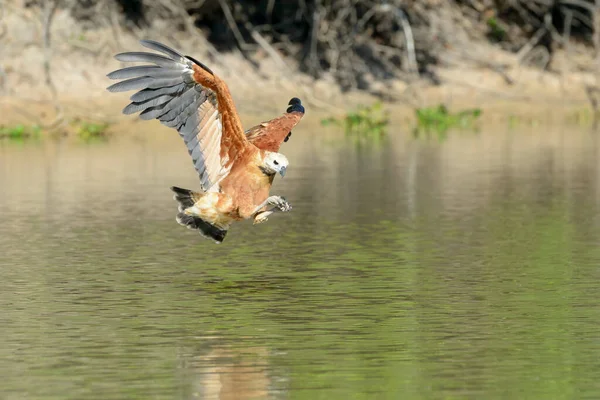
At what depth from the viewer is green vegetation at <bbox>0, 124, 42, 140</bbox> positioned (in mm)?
21828

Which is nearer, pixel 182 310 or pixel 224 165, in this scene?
pixel 182 310

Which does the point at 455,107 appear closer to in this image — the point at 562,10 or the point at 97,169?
the point at 562,10

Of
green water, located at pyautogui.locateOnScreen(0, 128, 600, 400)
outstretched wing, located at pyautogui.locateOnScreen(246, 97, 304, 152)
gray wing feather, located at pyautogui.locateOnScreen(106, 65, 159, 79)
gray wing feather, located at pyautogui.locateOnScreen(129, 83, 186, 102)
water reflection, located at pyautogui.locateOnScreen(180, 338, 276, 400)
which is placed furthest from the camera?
outstretched wing, located at pyautogui.locateOnScreen(246, 97, 304, 152)

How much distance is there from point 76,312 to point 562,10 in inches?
784

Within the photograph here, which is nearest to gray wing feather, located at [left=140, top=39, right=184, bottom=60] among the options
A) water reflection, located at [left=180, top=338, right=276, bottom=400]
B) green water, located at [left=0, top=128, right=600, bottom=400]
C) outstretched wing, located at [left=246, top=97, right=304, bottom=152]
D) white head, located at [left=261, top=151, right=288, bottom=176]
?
white head, located at [left=261, top=151, right=288, bottom=176]

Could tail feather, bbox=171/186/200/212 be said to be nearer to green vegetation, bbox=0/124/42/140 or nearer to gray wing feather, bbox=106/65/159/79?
gray wing feather, bbox=106/65/159/79

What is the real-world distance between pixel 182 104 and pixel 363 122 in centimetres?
1469

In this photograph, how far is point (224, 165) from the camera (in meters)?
9.45

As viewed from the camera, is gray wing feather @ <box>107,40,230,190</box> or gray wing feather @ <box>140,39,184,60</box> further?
gray wing feather @ <box>107,40,230,190</box>

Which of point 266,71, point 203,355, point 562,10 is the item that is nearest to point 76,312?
point 203,355

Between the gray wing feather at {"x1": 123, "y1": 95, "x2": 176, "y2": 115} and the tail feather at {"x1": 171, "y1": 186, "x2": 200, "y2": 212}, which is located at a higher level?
the gray wing feather at {"x1": 123, "y1": 95, "x2": 176, "y2": 115}

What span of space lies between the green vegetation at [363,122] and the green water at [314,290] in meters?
6.39

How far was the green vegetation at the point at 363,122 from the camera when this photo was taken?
23531 millimetres

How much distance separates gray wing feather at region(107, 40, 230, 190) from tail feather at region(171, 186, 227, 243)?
0.22 m
